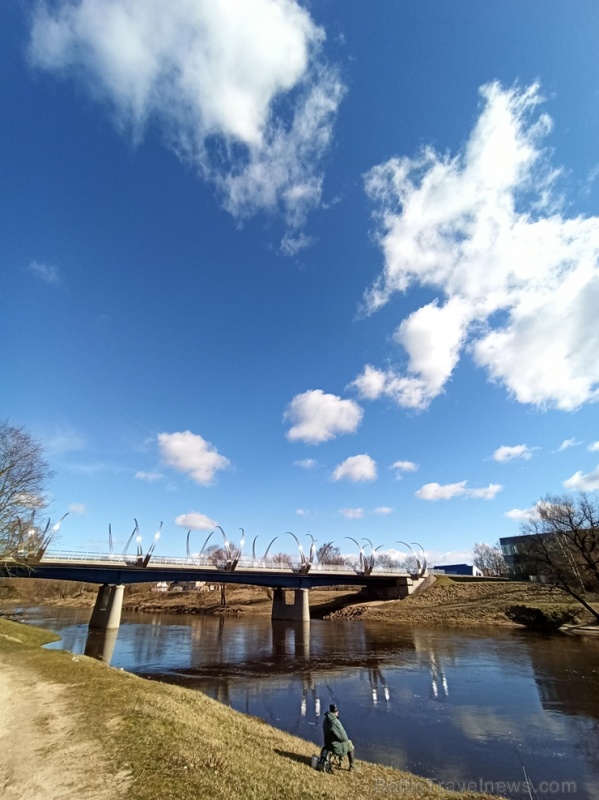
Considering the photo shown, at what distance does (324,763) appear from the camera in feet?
47.1

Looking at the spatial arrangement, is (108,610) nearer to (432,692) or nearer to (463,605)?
(432,692)

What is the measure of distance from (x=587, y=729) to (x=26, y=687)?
98.5 feet

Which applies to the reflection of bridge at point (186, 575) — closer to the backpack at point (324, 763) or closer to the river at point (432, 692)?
the river at point (432, 692)

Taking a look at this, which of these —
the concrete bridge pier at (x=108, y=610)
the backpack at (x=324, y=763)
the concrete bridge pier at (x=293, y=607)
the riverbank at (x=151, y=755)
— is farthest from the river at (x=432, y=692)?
the concrete bridge pier at (x=293, y=607)

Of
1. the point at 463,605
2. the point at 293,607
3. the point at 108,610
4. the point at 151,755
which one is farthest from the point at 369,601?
the point at 151,755

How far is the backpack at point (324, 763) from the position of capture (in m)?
14.2

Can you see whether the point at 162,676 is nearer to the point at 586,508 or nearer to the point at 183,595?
the point at 586,508

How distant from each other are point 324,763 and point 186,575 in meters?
77.2

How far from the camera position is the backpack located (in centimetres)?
1425

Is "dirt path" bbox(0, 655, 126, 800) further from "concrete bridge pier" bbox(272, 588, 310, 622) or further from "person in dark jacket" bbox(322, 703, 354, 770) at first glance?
"concrete bridge pier" bbox(272, 588, 310, 622)

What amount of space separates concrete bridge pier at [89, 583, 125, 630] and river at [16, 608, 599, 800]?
28.9ft

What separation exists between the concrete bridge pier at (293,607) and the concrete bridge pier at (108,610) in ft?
127

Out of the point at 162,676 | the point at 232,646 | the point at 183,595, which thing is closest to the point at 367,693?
the point at 162,676

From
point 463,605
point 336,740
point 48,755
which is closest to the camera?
point 48,755
